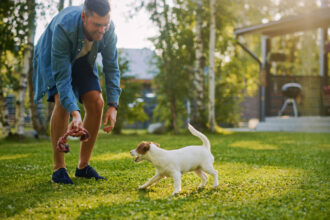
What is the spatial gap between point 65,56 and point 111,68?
63cm

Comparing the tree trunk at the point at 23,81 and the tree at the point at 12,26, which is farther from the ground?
the tree at the point at 12,26

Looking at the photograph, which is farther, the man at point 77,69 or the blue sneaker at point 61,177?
the blue sneaker at point 61,177

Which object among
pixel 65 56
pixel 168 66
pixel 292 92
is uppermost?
pixel 168 66

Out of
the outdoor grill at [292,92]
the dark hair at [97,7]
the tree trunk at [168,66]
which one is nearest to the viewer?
the dark hair at [97,7]

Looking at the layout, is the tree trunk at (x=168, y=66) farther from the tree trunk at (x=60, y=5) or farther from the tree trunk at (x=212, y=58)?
the tree trunk at (x=60, y=5)

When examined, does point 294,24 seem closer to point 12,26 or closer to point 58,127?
point 12,26

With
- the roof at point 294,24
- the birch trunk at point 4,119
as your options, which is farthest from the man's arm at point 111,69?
the roof at point 294,24

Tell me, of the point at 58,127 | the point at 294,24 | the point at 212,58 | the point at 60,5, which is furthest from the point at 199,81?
the point at 58,127

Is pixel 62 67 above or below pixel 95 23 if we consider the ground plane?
below

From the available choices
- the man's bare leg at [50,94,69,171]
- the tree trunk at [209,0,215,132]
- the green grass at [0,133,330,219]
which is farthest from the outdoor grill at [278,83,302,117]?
the man's bare leg at [50,94,69,171]

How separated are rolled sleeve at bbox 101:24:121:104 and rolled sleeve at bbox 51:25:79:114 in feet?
1.58

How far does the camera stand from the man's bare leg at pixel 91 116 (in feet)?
12.9

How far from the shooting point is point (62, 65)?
3359 mm

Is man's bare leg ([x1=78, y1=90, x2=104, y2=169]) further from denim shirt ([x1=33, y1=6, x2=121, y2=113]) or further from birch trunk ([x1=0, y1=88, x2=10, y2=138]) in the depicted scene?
birch trunk ([x1=0, y1=88, x2=10, y2=138])
